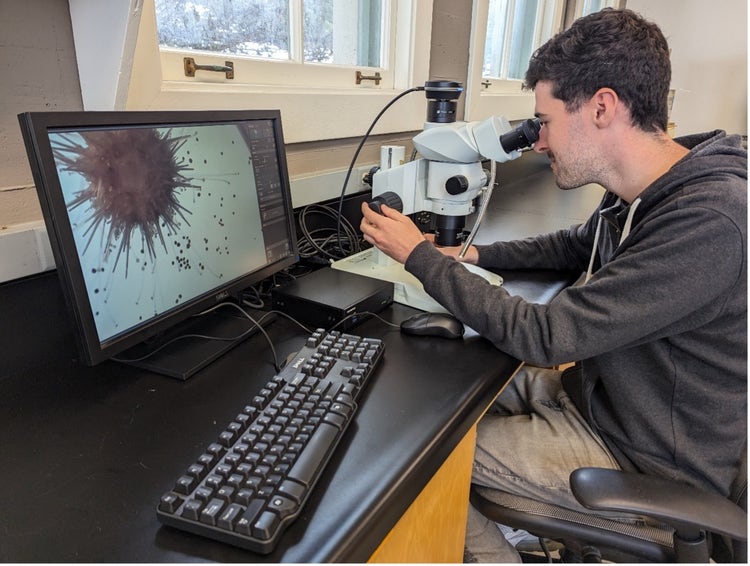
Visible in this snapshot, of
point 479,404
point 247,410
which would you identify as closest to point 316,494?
point 247,410

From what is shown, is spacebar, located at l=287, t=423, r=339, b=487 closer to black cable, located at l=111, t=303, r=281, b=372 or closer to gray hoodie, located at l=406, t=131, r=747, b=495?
black cable, located at l=111, t=303, r=281, b=372

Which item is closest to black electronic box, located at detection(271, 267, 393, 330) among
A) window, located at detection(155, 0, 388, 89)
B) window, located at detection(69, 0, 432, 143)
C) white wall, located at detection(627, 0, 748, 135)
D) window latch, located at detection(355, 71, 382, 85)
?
window, located at detection(69, 0, 432, 143)

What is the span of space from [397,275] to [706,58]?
4055 mm

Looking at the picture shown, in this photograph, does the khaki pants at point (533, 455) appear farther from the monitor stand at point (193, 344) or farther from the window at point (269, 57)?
the window at point (269, 57)

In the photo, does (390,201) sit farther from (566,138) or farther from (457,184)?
(566,138)

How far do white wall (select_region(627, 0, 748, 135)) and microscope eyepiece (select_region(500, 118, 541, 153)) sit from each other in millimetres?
3583

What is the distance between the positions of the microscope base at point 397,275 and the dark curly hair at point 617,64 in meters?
0.37

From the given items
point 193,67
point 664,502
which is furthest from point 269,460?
point 193,67

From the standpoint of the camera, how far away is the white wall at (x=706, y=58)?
377 cm

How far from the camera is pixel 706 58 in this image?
3891 mm

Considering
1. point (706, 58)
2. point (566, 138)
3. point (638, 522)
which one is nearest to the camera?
point (638, 522)

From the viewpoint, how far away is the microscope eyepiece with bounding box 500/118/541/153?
3.05 feet

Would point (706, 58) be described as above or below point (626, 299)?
above

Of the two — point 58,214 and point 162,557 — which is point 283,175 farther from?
point 162,557
